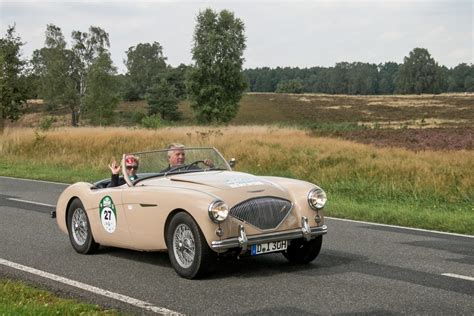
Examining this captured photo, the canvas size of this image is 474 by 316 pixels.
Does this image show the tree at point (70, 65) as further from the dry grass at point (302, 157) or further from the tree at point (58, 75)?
the dry grass at point (302, 157)

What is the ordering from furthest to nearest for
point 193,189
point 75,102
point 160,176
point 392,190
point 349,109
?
point 349,109
point 75,102
point 392,190
point 160,176
point 193,189

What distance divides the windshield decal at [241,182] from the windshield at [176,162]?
0.95 metres

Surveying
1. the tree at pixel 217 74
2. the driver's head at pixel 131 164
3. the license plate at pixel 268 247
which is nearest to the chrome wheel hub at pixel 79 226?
the driver's head at pixel 131 164

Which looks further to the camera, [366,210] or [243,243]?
[366,210]

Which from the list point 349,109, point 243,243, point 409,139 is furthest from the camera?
point 349,109

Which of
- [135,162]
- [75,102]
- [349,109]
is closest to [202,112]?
[75,102]

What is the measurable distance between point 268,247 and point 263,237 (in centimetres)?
16

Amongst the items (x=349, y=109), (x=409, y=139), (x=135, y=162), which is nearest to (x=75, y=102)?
(x=349, y=109)

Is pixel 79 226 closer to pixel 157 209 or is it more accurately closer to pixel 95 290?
pixel 157 209

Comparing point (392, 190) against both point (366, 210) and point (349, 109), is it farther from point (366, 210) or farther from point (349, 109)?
point (349, 109)

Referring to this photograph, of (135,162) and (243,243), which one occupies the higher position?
(135,162)

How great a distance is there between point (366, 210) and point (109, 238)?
6.26 m

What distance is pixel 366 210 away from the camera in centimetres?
1248

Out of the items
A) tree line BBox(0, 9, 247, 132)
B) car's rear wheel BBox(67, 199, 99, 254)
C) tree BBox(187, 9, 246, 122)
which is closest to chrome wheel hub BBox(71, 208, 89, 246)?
car's rear wheel BBox(67, 199, 99, 254)
